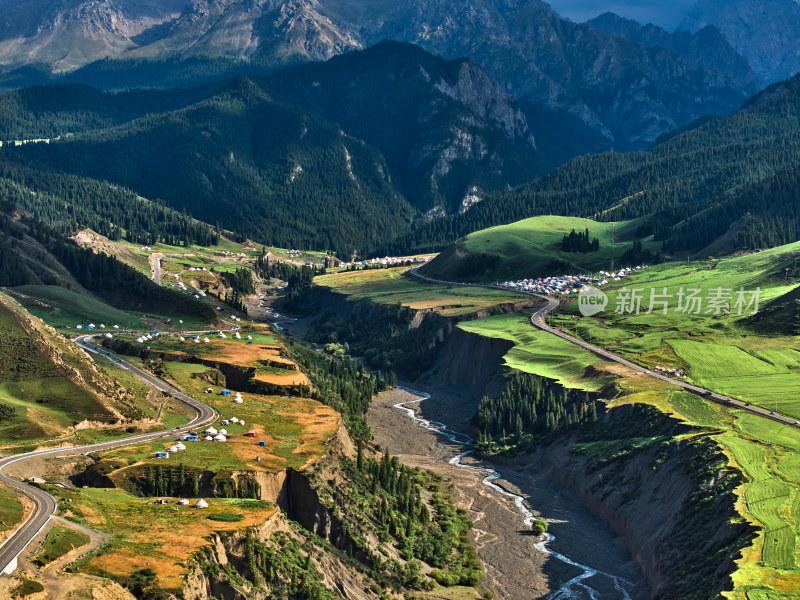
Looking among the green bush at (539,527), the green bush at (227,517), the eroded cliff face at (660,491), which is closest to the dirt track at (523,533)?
the green bush at (539,527)

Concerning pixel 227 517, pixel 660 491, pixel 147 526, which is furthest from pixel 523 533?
pixel 147 526

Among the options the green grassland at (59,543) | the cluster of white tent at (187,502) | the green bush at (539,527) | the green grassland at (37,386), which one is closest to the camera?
the green grassland at (59,543)

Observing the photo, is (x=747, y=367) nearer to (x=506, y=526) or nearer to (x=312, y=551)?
(x=506, y=526)

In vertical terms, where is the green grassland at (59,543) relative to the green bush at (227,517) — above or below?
above

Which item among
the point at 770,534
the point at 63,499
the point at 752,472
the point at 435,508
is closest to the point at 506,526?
the point at 435,508

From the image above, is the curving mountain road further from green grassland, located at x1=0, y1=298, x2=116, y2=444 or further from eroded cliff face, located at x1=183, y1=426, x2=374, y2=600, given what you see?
eroded cliff face, located at x1=183, y1=426, x2=374, y2=600

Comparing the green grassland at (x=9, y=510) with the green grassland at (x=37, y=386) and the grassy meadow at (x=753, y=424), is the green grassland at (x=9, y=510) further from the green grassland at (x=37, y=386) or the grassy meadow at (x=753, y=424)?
the grassy meadow at (x=753, y=424)
